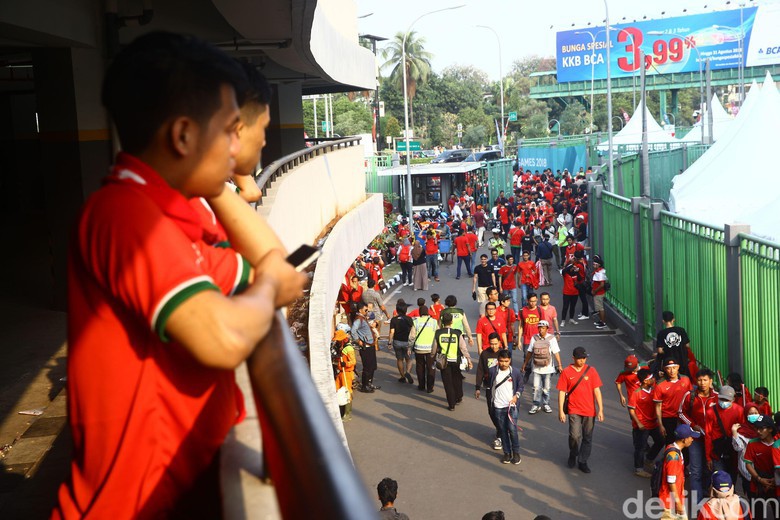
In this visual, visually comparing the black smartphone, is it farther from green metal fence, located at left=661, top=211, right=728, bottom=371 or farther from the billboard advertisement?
the billboard advertisement

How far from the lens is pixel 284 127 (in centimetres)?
2530

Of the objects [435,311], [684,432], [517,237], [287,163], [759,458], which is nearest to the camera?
[759,458]

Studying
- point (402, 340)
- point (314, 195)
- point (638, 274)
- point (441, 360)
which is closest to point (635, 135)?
point (638, 274)

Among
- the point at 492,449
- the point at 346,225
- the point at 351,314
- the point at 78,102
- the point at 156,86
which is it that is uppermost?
the point at 78,102

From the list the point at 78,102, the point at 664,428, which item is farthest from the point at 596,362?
the point at 78,102

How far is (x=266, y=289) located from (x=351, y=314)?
1551cm

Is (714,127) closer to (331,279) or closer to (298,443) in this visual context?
(331,279)

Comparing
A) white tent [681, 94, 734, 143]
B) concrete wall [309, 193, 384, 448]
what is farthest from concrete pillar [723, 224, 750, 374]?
white tent [681, 94, 734, 143]

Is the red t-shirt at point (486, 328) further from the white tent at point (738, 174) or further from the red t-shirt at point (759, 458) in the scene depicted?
the red t-shirt at point (759, 458)

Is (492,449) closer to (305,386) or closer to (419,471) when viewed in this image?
(419,471)

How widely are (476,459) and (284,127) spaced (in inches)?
592

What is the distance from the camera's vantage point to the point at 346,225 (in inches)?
675

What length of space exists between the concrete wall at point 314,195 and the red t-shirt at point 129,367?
6559 mm

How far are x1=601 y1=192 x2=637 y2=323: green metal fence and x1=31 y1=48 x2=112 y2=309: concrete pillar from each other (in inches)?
456
